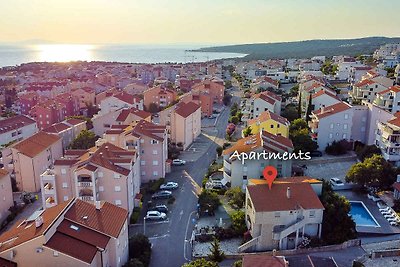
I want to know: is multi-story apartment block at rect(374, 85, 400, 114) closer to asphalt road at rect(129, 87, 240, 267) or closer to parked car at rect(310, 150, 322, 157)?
parked car at rect(310, 150, 322, 157)

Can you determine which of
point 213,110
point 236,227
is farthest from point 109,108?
point 236,227

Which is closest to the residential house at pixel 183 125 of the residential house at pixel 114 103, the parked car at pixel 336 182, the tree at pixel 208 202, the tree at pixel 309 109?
the residential house at pixel 114 103

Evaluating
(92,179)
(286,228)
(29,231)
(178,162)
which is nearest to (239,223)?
(286,228)

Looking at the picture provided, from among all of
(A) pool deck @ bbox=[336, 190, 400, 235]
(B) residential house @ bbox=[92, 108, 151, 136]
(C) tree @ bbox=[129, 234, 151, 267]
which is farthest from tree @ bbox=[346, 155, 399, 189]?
(B) residential house @ bbox=[92, 108, 151, 136]

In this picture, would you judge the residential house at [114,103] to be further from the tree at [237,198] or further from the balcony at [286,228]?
the balcony at [286,228]

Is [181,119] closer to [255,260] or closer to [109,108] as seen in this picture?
[109,108]

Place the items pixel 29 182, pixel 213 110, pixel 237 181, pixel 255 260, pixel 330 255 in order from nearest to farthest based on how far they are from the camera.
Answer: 1. pixel 255 260
2. pixel 330 255
3. pixel 237 181
4. pixel 29 182
5. pixel 213 110
